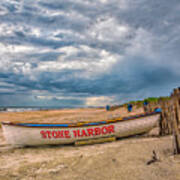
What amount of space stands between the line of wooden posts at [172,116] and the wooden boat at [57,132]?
1658mm

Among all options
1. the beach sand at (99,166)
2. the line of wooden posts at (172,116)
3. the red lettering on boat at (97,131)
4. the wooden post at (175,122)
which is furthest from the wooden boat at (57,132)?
the wooden post at (175,122)

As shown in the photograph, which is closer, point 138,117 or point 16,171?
point 16,171

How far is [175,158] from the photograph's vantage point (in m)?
4.41

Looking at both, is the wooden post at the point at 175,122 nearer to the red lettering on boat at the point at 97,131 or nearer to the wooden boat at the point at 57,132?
the wooden boat at the point at 57,132

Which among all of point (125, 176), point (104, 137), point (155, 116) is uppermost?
point (155, 116)

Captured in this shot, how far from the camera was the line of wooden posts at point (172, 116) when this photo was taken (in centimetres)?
468

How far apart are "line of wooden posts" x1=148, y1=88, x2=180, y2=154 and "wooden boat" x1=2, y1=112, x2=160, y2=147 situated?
1658 mm

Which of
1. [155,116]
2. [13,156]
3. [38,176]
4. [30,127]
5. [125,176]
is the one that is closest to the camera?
[125,176]

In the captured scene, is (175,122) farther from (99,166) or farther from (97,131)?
(97,131)

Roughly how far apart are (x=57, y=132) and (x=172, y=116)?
487 cm

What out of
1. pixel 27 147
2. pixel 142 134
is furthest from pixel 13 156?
pixel 142 134

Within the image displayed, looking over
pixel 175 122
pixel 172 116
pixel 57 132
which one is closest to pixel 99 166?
pixel 175 122

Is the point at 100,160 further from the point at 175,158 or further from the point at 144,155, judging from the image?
the point at 175,158

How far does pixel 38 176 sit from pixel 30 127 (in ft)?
10.2
